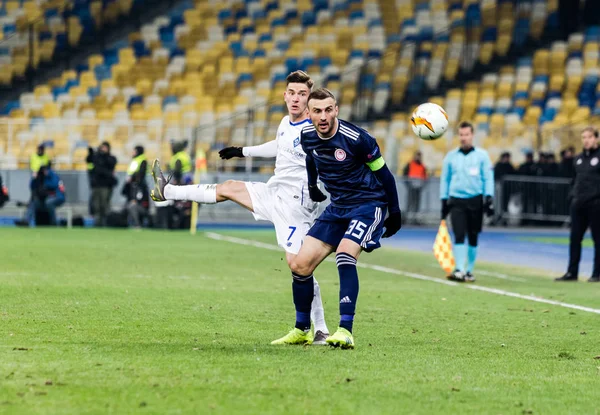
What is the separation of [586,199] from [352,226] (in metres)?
8.62

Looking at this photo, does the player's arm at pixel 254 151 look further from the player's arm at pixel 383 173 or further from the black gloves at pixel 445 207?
the black gloves at pixel 445 207

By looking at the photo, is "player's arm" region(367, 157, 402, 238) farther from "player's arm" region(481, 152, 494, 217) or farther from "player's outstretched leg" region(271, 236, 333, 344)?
"player's arm" region(481, 152, 494, 217)

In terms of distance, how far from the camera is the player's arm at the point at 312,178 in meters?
8.34

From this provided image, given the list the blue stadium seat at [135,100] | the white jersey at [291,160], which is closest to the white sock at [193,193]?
the white jersey at [291,160]

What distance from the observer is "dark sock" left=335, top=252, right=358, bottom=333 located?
8.17 metres

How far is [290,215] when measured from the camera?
8.75 meters

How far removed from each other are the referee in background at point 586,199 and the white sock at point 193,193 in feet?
26.9

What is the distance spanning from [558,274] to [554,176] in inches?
557

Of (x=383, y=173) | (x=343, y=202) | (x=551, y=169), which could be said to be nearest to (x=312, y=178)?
(x=343, y=202)

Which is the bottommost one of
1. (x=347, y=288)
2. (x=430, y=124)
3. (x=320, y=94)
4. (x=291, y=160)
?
(x=347, y=288)

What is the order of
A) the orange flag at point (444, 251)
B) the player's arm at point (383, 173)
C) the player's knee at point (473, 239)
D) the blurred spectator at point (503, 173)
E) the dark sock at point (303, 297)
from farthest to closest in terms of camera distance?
1. the blurred spectator at point (503, 173)
2. the orange flag at point (444, 251)
3. the player's knee at point (473, 239)
4. the dark sock at point (303, 297)
5. the player's arm at point (383, 173)

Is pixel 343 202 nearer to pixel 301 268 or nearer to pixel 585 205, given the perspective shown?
pixel 301 268

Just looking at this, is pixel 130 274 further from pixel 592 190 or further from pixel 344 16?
pixel 344 16

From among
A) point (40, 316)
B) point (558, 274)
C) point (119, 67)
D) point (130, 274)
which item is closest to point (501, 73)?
point (119, 67)
